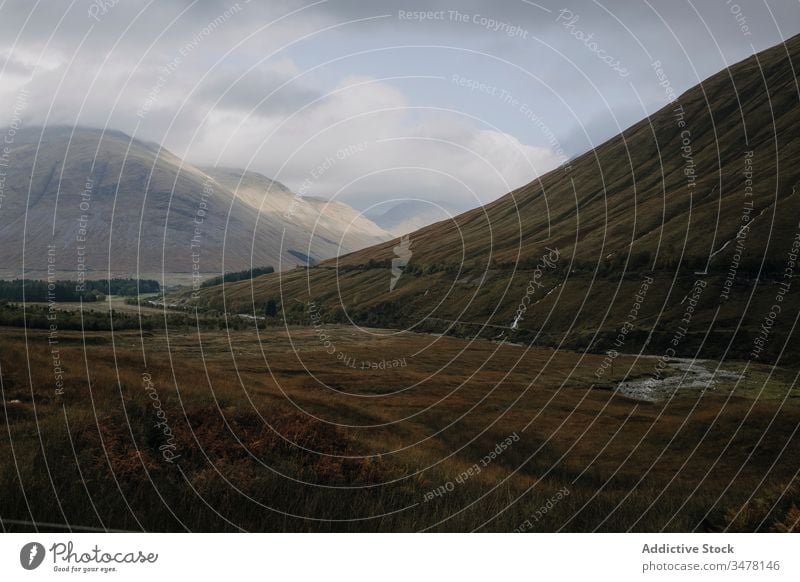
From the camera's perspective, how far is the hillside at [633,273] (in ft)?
302

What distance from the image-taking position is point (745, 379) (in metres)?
60.8

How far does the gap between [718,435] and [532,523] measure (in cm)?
2673

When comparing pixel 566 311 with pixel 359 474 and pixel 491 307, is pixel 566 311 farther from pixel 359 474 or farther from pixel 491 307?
pixel 359 474
